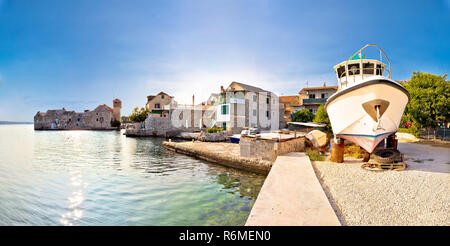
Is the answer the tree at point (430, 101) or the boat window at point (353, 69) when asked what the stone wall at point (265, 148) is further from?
the tree at point (430, 101)

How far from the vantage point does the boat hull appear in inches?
347

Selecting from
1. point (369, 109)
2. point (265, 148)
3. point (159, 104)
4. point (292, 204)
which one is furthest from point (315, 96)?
point (159, 104)

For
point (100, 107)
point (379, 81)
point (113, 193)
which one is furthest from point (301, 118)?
point (100, 107)

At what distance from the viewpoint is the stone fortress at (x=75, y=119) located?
75625mm

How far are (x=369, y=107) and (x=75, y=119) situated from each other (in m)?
93.6

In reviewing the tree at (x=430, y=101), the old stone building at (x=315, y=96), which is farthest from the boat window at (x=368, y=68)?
the old stone building at (x=315, y=96)

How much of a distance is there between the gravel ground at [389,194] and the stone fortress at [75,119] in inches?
3282

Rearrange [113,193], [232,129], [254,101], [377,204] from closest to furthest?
Result: [377,204] < [113,193] < [232,129] < [254,101]

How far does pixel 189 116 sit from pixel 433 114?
41725mm

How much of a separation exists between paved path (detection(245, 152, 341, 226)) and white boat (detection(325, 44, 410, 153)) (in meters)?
3.98

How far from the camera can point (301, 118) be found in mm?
31344

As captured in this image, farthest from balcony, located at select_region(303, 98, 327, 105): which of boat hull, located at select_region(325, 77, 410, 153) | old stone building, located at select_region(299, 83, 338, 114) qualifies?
boat hull, located at select_region(325, 77, 410, 153)

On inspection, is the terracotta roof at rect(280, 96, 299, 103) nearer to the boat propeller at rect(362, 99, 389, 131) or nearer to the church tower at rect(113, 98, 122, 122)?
the boat propeller at rect(362, 99, 389, 131)
